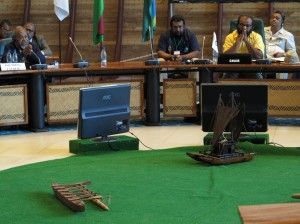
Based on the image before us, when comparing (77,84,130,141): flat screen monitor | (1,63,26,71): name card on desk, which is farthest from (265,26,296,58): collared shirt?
(77,84,130,141): flat screen monitor

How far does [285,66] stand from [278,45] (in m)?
1.77

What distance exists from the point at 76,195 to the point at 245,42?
513cm

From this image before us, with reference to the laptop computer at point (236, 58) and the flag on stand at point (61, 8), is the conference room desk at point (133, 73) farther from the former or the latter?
the flag on stand at point (61, 8)

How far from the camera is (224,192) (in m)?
5.18

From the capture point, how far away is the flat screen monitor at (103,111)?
715 centimetres

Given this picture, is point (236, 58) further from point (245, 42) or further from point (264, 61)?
point (245, 42)

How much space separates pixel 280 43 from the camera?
10625mm

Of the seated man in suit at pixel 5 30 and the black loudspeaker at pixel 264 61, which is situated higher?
the seated man in suit at pixel 5 30

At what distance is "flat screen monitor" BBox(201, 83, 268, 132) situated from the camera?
22.9ft

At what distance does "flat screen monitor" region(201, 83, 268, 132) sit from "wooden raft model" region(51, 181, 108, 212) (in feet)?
6.73

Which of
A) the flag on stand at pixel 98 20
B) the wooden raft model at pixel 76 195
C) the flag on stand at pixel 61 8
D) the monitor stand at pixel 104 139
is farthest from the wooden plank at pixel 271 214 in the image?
the flag on stand at pixel 61 8

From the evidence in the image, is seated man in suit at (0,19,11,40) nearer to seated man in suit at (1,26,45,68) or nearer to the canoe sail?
seated man in suit at (1,26,45,68)

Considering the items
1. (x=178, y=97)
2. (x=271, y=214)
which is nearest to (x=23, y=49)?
(x=178, y=97)

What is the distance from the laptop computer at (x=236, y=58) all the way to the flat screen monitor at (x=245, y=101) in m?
2.15
